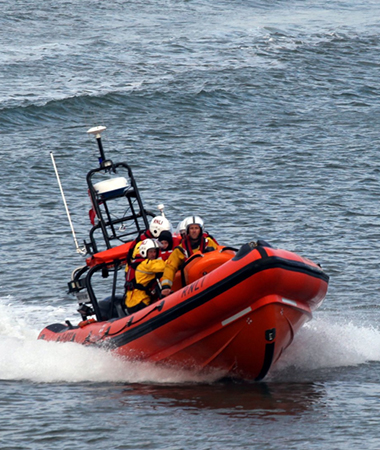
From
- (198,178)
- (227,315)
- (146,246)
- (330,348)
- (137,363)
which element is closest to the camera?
(227,315)

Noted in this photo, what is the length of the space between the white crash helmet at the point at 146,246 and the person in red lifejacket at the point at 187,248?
182 mm

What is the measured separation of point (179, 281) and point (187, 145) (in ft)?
35.6

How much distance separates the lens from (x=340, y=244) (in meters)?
11.9

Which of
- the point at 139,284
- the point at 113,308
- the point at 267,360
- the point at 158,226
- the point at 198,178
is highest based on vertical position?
the point at 158,226

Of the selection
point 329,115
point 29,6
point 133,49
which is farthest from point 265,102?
point 29,6

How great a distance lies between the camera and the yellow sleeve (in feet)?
23.6

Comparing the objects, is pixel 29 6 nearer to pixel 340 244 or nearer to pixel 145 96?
pixel 145 96

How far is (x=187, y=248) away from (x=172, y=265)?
227 millimetres

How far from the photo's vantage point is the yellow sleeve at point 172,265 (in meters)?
7.18

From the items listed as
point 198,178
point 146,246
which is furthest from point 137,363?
point 198,178

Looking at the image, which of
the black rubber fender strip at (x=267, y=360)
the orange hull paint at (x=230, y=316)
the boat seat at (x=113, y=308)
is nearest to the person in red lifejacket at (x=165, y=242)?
the orange hull paint at (x=230, y=316)

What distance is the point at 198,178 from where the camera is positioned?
1564 centimetres

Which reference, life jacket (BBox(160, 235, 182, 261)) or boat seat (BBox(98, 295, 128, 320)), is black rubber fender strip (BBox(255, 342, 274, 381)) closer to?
life jacket (BBox(160, 235, 182, 261))

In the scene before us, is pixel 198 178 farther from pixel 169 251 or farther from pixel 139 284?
pixel 139 284
